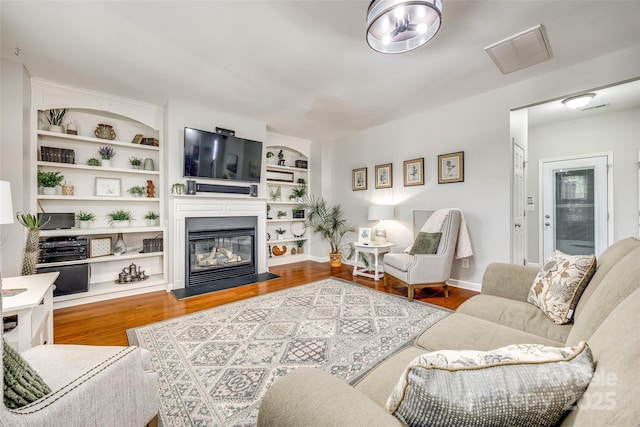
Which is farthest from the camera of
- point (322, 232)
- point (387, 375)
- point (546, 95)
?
point (322, 232)

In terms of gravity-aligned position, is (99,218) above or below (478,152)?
below

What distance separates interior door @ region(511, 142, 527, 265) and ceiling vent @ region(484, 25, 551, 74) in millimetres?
1046

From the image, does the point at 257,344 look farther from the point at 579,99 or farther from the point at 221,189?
the point at 579,99

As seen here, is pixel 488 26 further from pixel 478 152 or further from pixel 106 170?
pixel 106 170

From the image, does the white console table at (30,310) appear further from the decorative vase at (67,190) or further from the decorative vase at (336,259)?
the decorative vase at (336,259)

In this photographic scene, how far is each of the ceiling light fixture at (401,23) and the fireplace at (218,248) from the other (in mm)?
3093

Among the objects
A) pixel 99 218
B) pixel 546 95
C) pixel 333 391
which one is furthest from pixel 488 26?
pixel 99 218

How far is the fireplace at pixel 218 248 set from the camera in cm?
375

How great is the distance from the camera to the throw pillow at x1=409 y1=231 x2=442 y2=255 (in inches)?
129

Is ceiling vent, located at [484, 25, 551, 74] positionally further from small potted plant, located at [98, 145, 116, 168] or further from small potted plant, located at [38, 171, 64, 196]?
small potted plant, located at [38, 171, 64, 196]

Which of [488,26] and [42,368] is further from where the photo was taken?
[488,26]

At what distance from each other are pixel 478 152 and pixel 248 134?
3358mm

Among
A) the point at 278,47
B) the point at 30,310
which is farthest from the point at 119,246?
the point at 278,47

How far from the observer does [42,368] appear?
1028 mm
